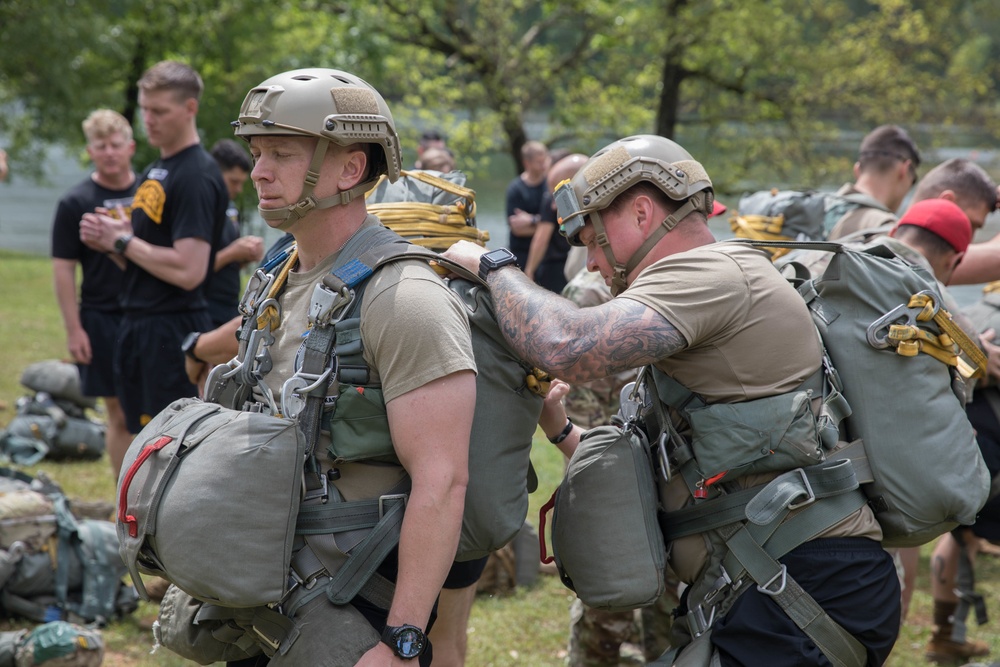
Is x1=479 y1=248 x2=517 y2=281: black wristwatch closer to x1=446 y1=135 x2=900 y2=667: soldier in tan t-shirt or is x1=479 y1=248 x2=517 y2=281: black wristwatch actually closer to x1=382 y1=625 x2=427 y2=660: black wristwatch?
x1=446 y1=135 x2=900 y2=667: soldier in tan t-shirt

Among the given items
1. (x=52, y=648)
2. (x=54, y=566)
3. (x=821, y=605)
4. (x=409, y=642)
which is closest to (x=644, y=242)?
(x=821, y=605)

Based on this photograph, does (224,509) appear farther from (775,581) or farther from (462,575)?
(775,581)

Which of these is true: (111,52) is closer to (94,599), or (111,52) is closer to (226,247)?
(226,247)

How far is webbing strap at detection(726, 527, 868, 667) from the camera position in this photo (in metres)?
2.83

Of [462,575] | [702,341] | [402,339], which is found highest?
[402,339]

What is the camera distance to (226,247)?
7.29 metres

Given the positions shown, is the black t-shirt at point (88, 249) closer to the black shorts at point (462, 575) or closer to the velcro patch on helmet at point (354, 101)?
the black shorts at point (462, 575)

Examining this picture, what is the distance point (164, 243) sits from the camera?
577 cm

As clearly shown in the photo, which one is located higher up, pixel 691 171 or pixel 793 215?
pixel 691 171

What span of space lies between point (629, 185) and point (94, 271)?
4.84m

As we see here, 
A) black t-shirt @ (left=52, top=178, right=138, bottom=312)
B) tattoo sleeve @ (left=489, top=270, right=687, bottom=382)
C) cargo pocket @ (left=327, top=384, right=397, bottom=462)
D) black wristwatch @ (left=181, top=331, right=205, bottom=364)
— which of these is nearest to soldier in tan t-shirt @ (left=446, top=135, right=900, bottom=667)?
tattoo sleeve @ (left=489, top=270, right=687, bottom=382)

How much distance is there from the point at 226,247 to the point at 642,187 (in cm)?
493

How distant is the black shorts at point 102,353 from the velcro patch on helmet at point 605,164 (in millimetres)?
4683

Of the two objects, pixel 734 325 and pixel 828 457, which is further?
pixel 828 457
